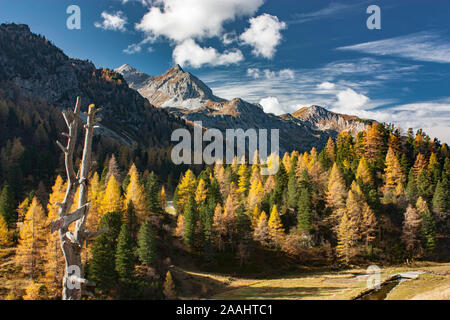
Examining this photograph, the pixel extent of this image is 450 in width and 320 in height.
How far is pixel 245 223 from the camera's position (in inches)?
2640

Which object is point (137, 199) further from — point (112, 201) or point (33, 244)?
point (33, 244)

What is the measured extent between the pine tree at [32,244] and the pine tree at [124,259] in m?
11.9

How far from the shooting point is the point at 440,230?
72.2 metres

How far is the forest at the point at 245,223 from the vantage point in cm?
4559

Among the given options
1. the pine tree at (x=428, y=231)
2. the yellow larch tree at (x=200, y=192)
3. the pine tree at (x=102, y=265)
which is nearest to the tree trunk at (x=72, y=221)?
the pine tree at (x=102, y=265)

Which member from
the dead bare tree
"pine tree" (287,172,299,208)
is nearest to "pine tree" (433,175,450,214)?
"pine tree" (287,172,299,208)

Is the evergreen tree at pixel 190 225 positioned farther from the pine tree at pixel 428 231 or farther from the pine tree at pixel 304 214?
the pine tree at pixel 428 231

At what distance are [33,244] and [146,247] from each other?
17.6 m

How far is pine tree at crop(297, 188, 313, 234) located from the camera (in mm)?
67625

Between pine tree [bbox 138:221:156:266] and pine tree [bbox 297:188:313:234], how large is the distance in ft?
115

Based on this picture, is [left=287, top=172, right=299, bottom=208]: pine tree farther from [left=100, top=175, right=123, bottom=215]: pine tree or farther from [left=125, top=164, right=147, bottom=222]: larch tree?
[left=100, top=175, right=123, bottom=215]: pine tree
